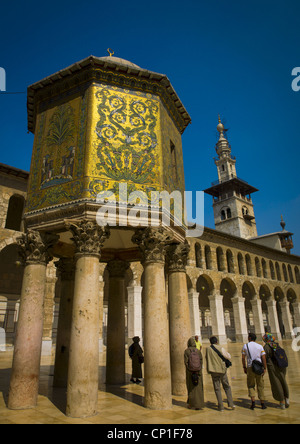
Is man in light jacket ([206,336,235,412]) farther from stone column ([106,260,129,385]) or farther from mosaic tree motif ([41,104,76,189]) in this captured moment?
mosaic tree motif ([41,104,76,189])

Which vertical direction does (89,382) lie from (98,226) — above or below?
below

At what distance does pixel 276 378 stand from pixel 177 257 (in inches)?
123

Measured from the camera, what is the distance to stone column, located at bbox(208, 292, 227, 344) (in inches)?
971

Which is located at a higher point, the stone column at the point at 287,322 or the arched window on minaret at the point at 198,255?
the arched window on minaret at the point at 198,255

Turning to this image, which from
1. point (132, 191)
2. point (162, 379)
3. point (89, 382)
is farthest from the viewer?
point (132, 191)

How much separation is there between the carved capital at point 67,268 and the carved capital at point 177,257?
8.96ft

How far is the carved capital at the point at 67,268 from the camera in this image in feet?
27.9

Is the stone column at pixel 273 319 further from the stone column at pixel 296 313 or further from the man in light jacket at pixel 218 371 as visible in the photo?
the man in light jacket at pixel 218 371

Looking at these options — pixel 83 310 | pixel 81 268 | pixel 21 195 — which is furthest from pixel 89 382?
pixel 21 195

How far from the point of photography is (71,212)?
632 cm

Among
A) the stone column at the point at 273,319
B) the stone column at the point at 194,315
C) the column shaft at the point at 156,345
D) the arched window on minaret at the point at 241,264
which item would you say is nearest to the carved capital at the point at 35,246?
the column shaft at the point at 156,345

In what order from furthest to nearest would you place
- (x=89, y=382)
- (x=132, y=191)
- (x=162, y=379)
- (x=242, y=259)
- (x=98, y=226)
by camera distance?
(x=242, y=259) → (x=132, y=191) → (x=98, y=226) → (x=162, y=379) → (x=89, y=382)
